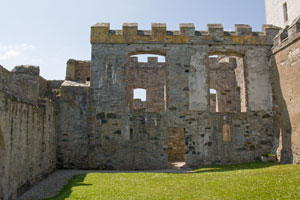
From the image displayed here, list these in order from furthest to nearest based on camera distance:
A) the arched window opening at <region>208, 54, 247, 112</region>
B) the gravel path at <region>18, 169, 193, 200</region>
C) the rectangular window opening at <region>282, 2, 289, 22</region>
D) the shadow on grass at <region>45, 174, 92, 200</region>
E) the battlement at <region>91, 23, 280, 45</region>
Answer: the arched window opening at <region>208, 54, 247, 112</region> < the rectangular window opening at <region>282, 2, 289, 22</region> < the battlement at <region>91, 23, 280, 45</region> < the gravel path at <region>18, 169, 193, 200</region> < the shadow on grass at <region>45, 174, 92, 200</region>

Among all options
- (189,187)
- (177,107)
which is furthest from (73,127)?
(189,187)

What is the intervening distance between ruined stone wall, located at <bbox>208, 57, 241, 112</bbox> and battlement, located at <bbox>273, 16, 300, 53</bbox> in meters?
5.39

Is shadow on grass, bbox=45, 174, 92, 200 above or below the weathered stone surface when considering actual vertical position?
below

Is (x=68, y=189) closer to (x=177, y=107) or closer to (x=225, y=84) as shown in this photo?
(x=177, y=107)

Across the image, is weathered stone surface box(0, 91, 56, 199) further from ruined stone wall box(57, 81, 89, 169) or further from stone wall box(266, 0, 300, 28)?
stone wall box(266, 0, 300, 28)

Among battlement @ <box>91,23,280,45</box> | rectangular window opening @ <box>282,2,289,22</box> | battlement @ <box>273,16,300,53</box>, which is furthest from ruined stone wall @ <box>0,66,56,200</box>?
rectangular window opening @ <box>282,2,289,22</box>

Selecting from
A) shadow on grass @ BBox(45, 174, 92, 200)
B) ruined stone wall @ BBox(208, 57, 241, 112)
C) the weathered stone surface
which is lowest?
shadow on grass @ BBox(45, 174, 92, 200)

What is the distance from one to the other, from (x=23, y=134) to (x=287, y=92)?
10418 mm

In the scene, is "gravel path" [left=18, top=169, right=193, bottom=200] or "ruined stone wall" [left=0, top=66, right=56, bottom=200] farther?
"gravel path" [left=18, top=169, right=193, bottom=200]

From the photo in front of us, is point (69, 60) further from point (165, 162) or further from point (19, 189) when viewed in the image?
point (19, 189)

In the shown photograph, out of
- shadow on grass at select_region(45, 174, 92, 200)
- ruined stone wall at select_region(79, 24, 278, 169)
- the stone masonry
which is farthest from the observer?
ruined stone wall at select_region(79, 24, 278, 169)

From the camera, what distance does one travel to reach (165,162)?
12750 millimetres

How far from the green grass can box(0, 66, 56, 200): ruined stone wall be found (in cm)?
131

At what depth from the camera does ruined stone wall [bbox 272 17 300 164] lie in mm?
11273
